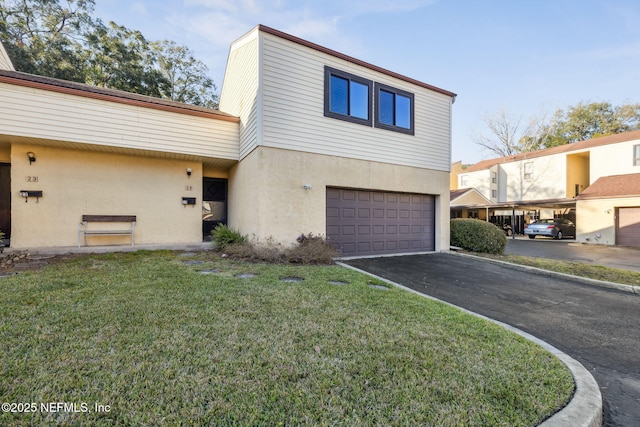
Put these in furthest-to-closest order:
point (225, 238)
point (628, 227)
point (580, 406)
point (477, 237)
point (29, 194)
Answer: point (628, 227) < point (477, 237) < point (225, 238) < point (29, 194) < point (580, 406)

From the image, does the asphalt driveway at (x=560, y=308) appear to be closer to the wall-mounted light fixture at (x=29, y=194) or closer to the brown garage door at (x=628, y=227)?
the wall-mounted light fixture at (x=29, y=194)

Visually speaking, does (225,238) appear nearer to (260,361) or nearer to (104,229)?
(104,229)

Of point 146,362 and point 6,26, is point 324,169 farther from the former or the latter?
point 6,26

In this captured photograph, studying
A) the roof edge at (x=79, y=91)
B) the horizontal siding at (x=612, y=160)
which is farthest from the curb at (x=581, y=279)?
the horizontal siding at (x=612, y=160)

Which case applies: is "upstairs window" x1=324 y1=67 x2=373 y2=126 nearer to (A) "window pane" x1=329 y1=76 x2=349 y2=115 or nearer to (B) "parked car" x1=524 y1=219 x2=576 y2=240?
(A) "window pane" x1=329 y1=76 x2=349 y2=115

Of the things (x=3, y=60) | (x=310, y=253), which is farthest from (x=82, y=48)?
(x=310, y=253)

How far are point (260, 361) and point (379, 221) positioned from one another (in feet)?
24.1

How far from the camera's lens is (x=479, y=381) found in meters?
2.22

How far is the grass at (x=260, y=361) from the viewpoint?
180 centimetres

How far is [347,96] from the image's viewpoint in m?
8.53

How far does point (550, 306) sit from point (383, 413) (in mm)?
4507

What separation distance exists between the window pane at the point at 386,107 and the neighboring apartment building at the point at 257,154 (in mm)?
46

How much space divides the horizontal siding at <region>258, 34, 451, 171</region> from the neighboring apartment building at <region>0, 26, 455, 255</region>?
3cm

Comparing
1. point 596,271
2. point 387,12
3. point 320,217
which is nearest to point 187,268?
point 320,217
